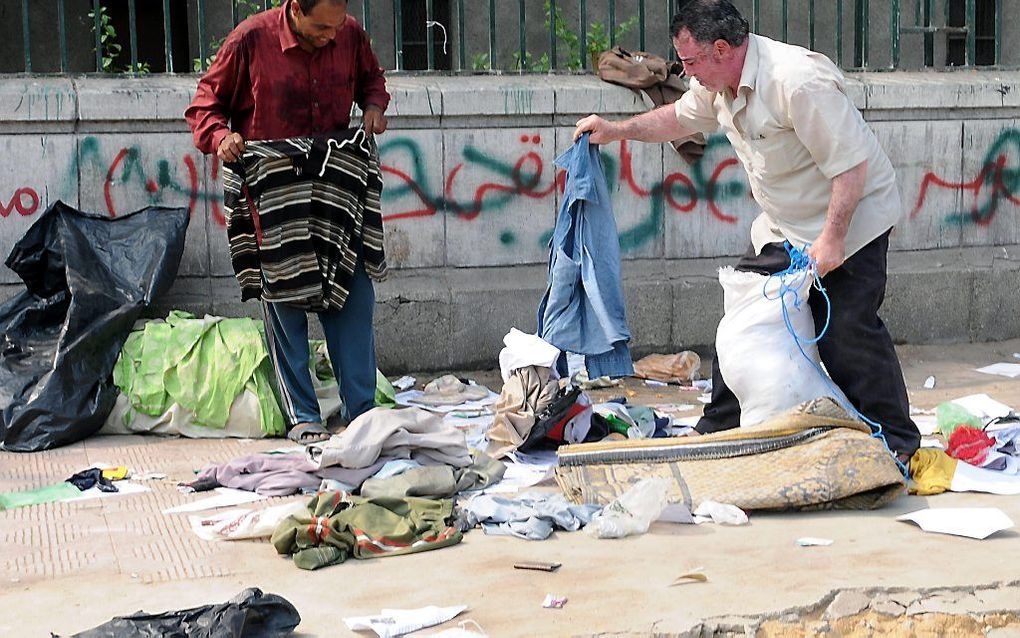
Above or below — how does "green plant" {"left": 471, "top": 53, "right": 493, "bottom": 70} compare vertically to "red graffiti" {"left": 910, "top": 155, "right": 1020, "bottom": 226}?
above

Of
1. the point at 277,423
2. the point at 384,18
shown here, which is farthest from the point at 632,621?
the point at 384,18

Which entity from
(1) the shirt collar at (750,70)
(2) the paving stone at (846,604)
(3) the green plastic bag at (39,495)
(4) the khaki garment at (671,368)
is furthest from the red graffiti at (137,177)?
(2) the paving stone at (846,604)

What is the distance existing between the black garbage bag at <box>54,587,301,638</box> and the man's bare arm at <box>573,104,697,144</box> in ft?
8.26

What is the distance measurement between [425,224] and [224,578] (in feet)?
10.8

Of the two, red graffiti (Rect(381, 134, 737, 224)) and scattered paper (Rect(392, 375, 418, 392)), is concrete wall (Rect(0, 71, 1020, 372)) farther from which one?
scattered paper (Rect(392, 375, 418, 392))

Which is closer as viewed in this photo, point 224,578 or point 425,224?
point 224,578

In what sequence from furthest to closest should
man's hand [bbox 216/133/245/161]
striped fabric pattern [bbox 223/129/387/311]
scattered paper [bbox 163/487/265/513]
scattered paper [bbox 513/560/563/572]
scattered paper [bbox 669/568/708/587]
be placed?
striped fabric pattern [bbox 223/129/387/311] → man's hand [bbox 216/133/245/161] → scattered paper [bbox 163/487/265/513] → scattered paper [bbox 513/560/563/572] → scattered paper [bbox 669/568/708/587]

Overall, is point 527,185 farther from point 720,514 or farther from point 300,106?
point 720,514

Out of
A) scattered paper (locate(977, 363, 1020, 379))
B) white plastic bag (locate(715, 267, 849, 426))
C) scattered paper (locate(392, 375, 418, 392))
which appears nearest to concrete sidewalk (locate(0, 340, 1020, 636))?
white plastic bag (locate(715, 267, 849, 426))

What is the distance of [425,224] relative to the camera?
695 centimetres

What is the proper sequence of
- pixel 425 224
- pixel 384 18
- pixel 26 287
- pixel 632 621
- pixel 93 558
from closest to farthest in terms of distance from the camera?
pixel 632 621
pixel 93 558
pixel 26 287
pixel 425 224
pixel 384 18

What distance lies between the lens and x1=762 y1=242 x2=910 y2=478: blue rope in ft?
15.6

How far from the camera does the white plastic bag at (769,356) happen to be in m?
4.82

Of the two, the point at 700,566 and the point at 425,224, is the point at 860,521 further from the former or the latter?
the point at 425,224
